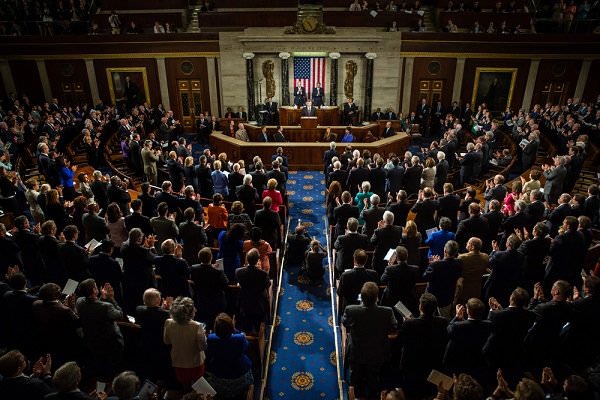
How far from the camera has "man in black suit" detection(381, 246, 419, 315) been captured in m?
4.47

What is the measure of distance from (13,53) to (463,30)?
18.4 metres

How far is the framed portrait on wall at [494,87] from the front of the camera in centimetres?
1667

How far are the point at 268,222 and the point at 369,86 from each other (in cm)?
1188

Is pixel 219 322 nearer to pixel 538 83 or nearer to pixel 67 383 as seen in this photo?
pixel 67 383

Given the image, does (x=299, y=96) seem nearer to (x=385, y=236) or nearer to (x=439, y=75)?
(x=439, y=75)

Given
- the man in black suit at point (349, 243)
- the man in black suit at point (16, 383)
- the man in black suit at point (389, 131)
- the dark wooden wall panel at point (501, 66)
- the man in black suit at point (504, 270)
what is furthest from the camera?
the dark wooden wall panel at point (501, 66)

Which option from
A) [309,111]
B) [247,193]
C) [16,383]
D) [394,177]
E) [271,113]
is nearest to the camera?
[16,383]

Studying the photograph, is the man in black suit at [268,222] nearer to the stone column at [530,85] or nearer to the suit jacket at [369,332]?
the suit jacket at [369,332]

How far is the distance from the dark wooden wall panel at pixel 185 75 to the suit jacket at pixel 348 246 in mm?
13679

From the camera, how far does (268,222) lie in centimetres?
629

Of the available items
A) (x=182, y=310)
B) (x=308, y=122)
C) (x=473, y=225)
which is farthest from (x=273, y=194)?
(x=308, y=122)

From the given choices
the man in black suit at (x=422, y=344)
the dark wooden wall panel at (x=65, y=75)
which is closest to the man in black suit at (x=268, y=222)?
the man in black suit at (x=422, y=344)

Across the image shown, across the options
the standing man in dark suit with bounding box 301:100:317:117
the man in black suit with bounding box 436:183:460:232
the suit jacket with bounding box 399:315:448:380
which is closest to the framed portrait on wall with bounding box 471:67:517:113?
the standing man in dark suit with bounding box 301:100:317:117

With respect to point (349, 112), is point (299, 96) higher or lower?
higher
